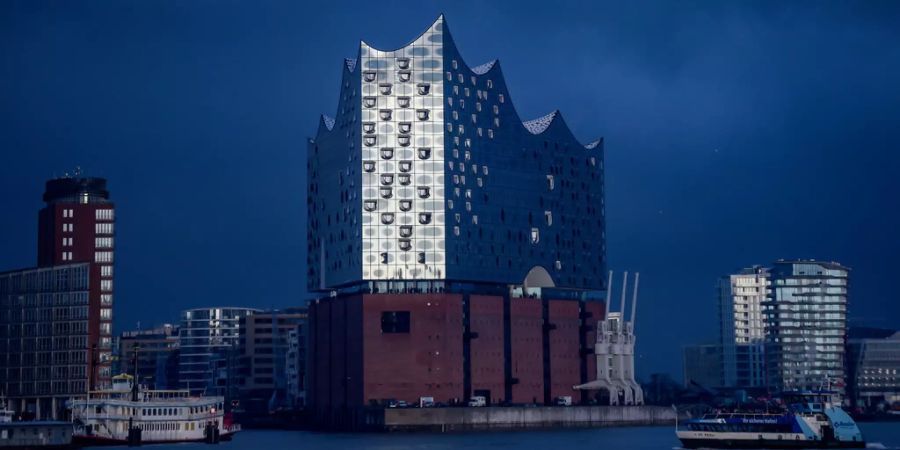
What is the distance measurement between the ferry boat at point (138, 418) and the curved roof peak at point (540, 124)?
191 ft

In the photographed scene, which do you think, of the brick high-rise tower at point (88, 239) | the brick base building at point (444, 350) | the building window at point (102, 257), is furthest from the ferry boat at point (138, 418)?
the building window at point (102, 257)

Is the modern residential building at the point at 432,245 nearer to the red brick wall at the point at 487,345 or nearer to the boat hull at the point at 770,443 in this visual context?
the red brick wall at the point at 487,345

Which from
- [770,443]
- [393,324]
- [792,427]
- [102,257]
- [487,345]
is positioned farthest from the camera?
[102,257]

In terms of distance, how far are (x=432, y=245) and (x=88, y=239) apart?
43.7 metres

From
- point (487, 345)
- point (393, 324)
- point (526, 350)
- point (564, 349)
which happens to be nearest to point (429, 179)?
point (393, 324)

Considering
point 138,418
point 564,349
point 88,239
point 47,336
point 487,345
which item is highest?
point 88,239

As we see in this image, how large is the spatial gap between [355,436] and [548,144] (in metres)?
46.8

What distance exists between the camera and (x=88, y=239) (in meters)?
174

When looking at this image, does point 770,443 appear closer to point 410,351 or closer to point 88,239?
point 410,351

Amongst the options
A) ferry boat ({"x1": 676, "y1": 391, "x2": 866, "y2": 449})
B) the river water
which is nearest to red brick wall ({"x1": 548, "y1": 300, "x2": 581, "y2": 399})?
the river water

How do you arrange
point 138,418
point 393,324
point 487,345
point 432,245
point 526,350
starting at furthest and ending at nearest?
point 526,350
point 487,345
point 432,245
point 393,324
point 138,418

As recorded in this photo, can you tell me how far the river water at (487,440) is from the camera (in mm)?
123688

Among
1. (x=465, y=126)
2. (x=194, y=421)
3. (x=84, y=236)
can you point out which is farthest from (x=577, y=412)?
(x=84, y=236)

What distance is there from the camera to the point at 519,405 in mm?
161625
